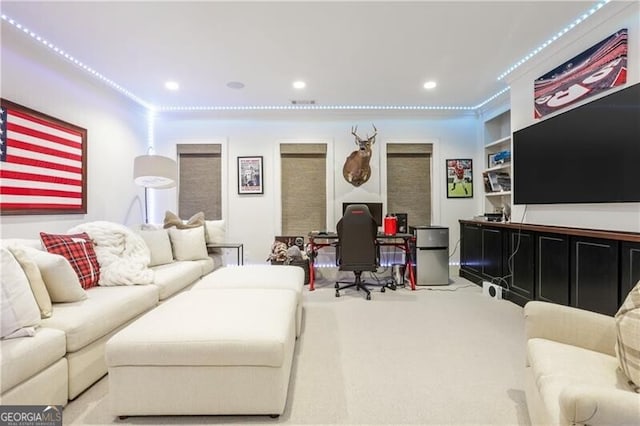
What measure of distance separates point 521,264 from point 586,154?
1282 mm

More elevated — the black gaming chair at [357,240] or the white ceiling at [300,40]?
the white ceiling at [300,40]

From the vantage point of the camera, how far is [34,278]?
5.52 ft

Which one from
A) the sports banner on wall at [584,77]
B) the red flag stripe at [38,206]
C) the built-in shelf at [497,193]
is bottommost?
the red flag stripe at [38,206]

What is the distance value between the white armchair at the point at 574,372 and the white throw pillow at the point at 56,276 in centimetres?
255

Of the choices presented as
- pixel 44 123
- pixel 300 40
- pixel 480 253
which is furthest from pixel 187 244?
pixel 480 253

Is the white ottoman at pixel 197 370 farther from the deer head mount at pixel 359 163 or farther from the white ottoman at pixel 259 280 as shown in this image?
the deer head mount at pixel 359 163

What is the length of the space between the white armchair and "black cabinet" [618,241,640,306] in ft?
3.31

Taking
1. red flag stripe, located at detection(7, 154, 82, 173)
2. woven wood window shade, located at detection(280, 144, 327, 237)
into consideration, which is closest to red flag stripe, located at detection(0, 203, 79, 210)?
red flag stripe, located at detection(7, 154, 82, 173)

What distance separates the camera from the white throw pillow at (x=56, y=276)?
5.97 ft


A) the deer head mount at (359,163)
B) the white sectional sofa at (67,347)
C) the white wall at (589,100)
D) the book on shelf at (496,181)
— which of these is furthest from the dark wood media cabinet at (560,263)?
the white sectional sofa at (67,347)

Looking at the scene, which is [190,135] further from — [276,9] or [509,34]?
[509,34]

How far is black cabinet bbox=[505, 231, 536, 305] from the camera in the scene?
3.07m

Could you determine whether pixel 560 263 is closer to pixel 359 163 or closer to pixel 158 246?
pixel 359 163

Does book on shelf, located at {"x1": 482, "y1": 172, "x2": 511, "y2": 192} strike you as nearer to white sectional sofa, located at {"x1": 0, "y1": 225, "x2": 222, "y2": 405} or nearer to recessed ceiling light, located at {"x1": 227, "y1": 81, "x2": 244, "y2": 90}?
recessed ceiling light, located at {"x1": 227, "y1": 81, "x2": 244, "y2": 90}
